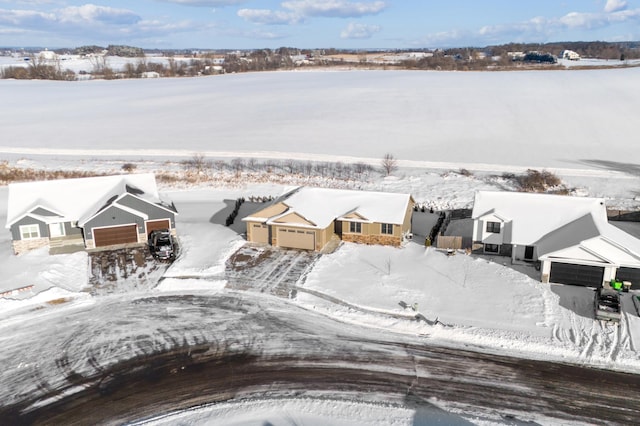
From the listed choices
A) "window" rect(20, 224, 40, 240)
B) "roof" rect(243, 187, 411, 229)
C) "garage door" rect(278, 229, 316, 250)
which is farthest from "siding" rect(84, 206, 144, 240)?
"garage door" rect(278, 229, 316, 250)

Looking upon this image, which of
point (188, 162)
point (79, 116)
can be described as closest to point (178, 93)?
point (79, 116)

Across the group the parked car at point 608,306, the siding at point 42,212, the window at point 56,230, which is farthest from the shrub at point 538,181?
the siding at point 42,212

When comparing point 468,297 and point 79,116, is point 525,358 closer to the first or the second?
point 468,297

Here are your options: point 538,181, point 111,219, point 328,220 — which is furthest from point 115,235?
point 538,181

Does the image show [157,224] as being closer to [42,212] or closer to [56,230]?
[56,230]

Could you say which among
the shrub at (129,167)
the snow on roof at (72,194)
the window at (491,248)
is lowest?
the window at (491,248)

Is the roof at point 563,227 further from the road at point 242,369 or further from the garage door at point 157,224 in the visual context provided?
the garage door at point 157,224
